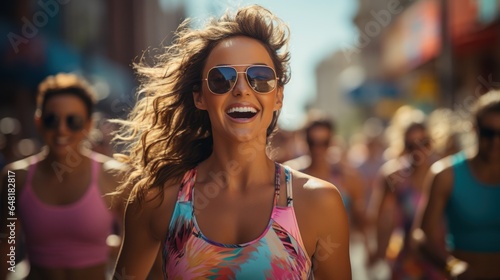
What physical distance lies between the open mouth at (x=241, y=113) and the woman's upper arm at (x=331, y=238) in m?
0.39

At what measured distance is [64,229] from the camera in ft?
16.4

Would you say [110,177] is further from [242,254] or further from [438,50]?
[438,50]

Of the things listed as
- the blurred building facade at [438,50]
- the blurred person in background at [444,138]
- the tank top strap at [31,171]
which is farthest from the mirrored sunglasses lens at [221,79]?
the blurred person in background at [444,138]

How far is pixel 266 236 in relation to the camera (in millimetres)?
3000

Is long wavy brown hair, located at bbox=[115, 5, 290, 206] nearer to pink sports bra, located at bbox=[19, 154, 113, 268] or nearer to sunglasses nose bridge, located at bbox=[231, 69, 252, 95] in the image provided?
sunglasses nose bridge, located at bbox=[231, 69, 252, 95]

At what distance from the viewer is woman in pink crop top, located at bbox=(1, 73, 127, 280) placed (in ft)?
16.4

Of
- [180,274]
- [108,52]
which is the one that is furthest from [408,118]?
[108,52]

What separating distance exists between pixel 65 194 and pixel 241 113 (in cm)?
226

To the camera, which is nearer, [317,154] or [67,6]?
[317,154]

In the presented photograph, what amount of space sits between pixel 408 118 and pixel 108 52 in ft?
112

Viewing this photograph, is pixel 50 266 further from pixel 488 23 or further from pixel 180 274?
pixel 488 23

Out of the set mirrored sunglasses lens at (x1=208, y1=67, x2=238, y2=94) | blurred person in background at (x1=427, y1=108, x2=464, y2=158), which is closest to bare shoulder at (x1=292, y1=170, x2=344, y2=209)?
mirrored sunglasses lens at (x1=208, y1=67, x2=238, y2=94)

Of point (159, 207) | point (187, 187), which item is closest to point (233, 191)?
point (187, 187)

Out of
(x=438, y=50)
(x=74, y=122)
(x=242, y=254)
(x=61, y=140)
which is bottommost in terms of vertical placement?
(x=242, y=254)
